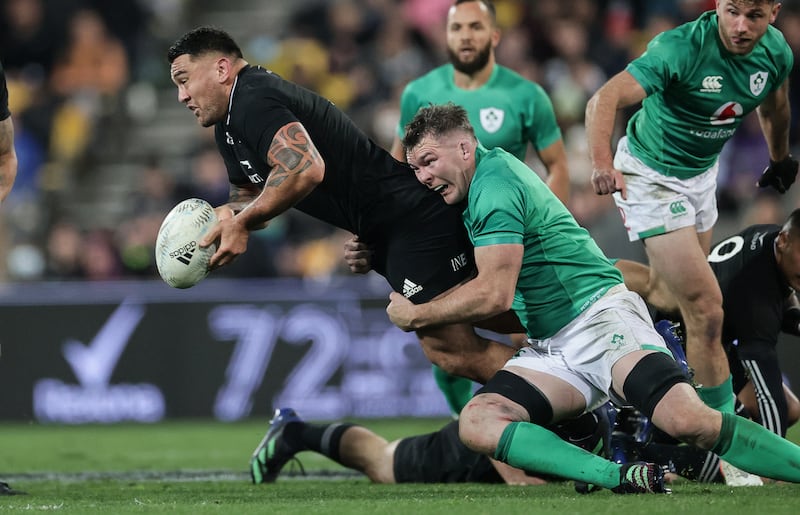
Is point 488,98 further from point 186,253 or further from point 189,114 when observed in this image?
point 189,114

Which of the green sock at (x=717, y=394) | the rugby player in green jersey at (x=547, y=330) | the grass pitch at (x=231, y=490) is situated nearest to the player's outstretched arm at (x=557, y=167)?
the green sock at (x=717, y=394)

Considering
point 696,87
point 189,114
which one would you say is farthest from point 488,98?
point 189,114

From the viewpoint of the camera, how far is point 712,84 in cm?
643

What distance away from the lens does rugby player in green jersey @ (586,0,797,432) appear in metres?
6.21

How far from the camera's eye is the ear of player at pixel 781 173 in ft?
23.5

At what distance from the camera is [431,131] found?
5.68 m

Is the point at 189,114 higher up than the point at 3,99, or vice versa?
the point at 189,114

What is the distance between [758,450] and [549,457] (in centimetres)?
84

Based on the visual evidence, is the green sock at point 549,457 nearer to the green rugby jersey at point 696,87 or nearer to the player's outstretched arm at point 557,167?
the green rugby jersey at point 696,87

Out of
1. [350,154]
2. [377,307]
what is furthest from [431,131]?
[377,307]

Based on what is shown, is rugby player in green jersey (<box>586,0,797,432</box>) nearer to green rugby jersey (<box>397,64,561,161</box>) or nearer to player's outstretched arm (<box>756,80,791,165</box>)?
player's outstretched arm (<box>756,80,791,165</box>)

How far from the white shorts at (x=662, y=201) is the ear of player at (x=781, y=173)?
437mm

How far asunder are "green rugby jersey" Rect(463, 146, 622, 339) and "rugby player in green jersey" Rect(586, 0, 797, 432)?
333mm

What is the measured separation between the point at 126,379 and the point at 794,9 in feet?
24.9
